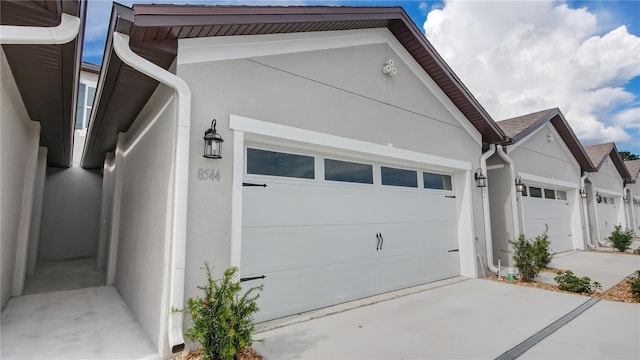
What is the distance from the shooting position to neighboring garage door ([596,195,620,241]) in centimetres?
1441

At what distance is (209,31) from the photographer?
3.63 meters

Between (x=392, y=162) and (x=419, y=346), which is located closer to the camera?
(x=419, y=346)

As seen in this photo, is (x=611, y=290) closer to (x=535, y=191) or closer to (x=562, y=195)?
(x=535, y=191)

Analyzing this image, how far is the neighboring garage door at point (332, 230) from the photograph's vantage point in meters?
4.19

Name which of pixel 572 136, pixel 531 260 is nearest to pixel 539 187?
pixel 572 136

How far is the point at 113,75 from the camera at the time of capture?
13.3 ft

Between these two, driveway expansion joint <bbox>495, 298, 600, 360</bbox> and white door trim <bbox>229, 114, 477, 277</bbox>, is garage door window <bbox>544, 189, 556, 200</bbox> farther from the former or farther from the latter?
driveway expansion joint <bbox>495, 298, 600, 360</bbox>

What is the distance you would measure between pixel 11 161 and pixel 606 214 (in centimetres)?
2194

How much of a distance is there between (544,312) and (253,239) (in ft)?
14.9

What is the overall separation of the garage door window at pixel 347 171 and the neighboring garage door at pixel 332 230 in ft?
0.06

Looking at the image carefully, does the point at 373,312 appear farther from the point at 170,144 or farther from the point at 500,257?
the point at 500,257

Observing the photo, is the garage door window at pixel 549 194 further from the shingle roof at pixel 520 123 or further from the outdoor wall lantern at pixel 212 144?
the outdoor wall lantern at pixel 212 144

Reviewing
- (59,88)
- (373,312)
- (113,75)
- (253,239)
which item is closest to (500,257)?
(373,312)

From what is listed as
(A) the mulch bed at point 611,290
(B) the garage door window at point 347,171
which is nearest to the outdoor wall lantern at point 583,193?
(A) the mulch bed at point 611,290
